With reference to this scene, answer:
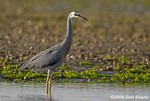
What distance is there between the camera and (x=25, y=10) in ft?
117

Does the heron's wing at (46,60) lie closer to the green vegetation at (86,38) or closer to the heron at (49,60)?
the heron at (49,60)

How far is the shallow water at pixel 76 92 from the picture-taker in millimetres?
13930

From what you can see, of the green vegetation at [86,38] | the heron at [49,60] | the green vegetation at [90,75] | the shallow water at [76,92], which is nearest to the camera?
the shallow water at [76,92]

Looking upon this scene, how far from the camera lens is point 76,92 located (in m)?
14.7

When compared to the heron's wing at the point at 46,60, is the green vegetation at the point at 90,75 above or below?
below

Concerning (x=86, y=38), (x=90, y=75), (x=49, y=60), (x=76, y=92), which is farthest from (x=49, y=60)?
(x=86, y=38)

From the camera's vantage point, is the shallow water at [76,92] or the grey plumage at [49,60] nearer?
the shallow water at [76,92]

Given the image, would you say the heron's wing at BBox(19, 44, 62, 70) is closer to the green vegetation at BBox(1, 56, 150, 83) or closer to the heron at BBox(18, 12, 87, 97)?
the heron at BBox(18, 12, 87, 97)

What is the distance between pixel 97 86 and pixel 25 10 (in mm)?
20489

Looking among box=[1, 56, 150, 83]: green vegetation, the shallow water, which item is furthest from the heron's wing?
box=[1, 56, 150, 83]: green vegetation

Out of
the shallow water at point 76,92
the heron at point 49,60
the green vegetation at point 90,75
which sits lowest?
the shallow water at point 76,92

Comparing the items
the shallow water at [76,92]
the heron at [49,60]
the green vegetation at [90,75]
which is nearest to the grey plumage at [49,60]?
the heron at [49,60]

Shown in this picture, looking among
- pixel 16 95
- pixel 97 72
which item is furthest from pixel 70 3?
pixel 16 95

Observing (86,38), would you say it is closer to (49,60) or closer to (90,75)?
(90,75)
